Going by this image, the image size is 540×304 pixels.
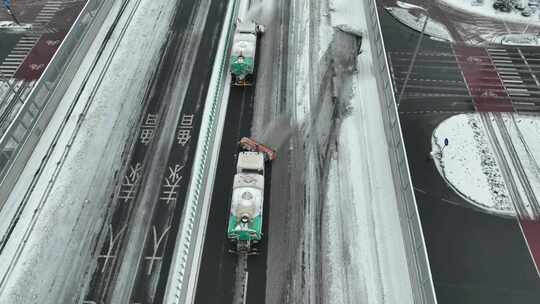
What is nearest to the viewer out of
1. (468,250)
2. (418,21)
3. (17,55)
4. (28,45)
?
(468,250)

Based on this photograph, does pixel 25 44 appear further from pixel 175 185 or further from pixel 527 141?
pixel 527 141

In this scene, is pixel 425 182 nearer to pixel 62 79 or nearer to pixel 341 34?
pixel 341 34

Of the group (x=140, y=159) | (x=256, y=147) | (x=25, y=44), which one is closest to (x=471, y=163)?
(x=256, y=147)

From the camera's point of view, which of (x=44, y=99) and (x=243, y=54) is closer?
(x=44, y=99)

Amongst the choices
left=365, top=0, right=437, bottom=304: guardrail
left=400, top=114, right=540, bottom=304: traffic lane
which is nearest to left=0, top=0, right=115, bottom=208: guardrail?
left=365, top=0, right=437, bottom=304: guardrail

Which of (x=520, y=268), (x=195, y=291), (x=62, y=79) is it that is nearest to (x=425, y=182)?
(x=520, y=268)

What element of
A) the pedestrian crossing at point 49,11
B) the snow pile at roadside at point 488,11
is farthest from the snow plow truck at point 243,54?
the snow pile at roadside at point 488,11

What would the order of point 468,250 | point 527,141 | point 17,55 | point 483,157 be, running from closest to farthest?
point 468,250 → point 483,157 → point 527,141 → point 17,55
